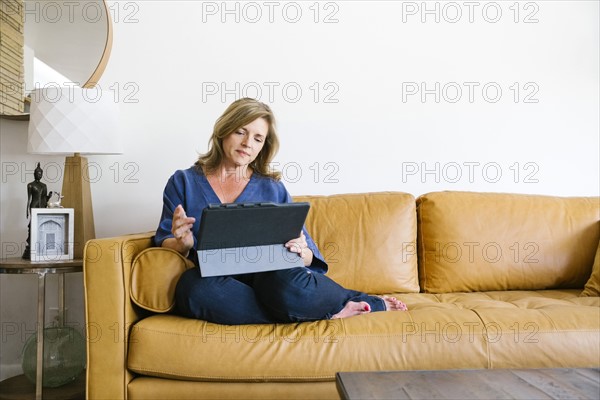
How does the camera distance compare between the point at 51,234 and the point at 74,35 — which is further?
the point at 74,35

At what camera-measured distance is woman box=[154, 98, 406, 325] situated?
160cm

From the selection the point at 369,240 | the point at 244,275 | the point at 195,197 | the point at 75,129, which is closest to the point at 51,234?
the point at 75,129

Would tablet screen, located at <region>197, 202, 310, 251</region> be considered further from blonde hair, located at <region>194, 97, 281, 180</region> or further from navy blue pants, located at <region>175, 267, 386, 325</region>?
blonde hair, located at <region>194, 97, 281, 180</region>

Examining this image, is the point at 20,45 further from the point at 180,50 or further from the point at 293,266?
the point at 293,266

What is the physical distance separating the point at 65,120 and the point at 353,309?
133 centimetres

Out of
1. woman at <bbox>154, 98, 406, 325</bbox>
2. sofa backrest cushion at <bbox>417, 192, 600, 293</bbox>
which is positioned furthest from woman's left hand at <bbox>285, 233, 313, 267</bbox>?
sofa backrest cushion at <bbox>417, 192, 600, 293</bbox>

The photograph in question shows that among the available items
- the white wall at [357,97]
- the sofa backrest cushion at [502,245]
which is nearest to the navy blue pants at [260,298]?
the sofa backrest cushion at [502,245]

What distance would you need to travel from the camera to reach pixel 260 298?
1.64 metres

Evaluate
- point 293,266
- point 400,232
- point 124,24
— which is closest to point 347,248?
point 400,232

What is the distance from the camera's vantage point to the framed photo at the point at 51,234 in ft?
7.02

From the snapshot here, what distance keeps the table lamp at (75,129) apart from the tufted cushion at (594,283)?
1.95 metres

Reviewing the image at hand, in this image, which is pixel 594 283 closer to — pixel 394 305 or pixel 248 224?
pixel 394 305

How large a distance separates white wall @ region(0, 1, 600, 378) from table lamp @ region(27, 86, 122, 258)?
290 mm

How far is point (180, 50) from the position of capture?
2592 mm
